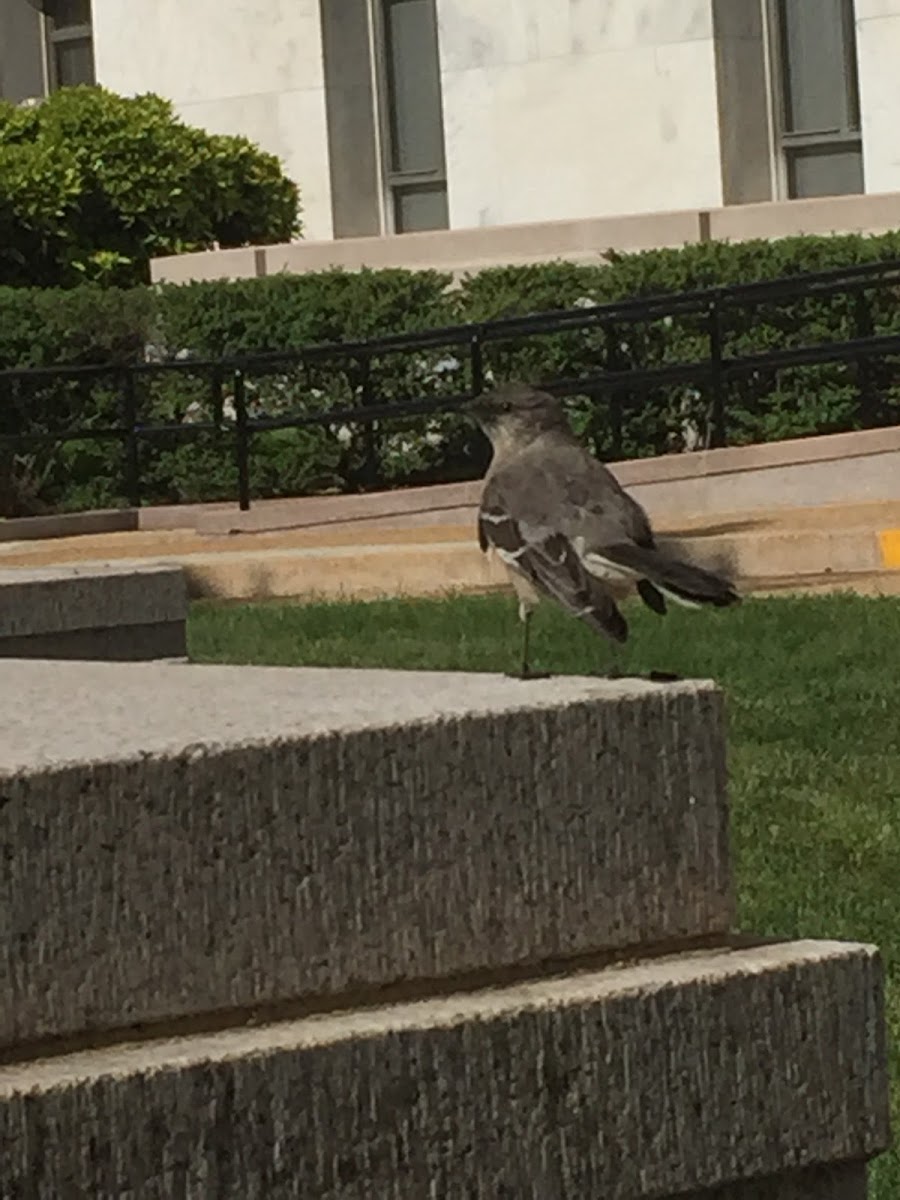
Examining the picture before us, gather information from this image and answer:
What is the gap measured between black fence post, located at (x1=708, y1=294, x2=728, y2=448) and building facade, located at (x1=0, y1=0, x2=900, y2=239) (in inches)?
191

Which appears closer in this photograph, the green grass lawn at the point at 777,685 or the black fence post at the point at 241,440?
the green grass lawn at the point at 777,685

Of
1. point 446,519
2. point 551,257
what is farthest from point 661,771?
point 551,257

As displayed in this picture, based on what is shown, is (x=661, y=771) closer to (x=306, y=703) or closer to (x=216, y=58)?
(x=306, y=703)

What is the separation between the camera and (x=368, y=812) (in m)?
3.30

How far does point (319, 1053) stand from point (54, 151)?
69.0 ft

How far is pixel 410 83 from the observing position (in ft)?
85.4

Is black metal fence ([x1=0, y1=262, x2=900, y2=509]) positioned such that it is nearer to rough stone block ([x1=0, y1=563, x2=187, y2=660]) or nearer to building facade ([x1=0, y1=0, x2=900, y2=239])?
building facade ([x1=0, y1=0, x2=900, y2=239])

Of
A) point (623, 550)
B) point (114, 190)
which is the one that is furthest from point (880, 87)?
point (623, 550)

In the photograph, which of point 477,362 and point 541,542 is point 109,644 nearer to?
point 541,542

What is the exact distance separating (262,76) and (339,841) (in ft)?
74.4

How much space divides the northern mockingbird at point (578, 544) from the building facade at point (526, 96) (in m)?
16.7

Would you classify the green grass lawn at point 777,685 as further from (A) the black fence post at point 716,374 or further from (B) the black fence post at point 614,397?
(B) the black fence post at point 614,397

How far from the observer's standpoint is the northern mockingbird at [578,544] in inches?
202

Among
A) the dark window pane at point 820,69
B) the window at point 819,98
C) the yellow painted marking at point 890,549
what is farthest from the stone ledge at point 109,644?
the dark window pane at point 820,69
